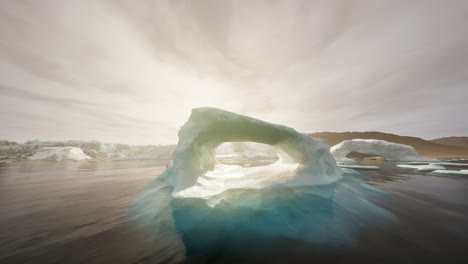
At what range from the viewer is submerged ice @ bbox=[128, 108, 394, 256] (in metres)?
2.30

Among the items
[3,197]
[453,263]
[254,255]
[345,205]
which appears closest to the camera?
[453,263]

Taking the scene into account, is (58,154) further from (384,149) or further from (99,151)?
(384,149)

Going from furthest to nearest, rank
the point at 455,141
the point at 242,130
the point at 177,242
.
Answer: the point at 455,141 → the point at 242,130 → the point at 177,242

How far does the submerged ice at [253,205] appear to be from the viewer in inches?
90.5

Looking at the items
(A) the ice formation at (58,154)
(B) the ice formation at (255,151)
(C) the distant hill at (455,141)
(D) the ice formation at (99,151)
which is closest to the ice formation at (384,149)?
(B) the ice formation at (255,151)

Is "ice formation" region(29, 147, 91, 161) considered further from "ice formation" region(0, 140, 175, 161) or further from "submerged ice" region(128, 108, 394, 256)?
"submerged ice" region(128, 108, 394, 256)

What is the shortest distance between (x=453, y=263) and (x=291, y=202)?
7.25 ft

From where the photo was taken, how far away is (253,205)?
3402 mm

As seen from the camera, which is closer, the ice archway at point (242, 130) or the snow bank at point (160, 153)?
the ice archway at point (242, 130)

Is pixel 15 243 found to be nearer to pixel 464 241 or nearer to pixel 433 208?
pixel 464 241

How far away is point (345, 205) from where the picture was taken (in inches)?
134

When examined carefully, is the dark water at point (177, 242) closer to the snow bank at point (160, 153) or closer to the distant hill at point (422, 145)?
the snow bank at point (160, 153)

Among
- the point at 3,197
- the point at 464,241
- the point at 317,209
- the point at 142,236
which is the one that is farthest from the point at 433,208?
the point at 3,197

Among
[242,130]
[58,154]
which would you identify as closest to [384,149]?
[242,130]
